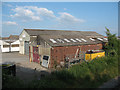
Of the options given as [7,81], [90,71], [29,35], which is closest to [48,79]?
[7,81]

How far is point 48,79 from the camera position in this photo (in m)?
8.07

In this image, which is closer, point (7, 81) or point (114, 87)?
point (7, 81)

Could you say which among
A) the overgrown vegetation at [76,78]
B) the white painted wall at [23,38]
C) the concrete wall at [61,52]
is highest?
the white painted wall at [23,38]

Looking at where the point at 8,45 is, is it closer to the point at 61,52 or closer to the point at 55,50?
the point at 55,50

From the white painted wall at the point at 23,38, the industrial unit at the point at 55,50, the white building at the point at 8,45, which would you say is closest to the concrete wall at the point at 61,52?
the industrial unit at the point at 55,50

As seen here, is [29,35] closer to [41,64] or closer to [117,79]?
[41,64]

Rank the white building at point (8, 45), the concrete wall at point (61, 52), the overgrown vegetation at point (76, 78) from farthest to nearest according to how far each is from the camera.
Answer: the white building at point (8, 45) < the concrete wall at point (61, 52) < the overgrown vegetation at point (76, 78)

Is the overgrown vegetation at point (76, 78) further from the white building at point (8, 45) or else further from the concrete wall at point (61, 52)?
the white building at point (8, 45)

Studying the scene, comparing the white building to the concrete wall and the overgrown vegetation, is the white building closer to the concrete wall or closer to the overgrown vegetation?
the concrete wall

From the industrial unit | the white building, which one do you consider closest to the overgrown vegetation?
the industrial unit

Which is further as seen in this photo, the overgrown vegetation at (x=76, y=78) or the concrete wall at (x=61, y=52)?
the concrete wall at (x=61, y=52)

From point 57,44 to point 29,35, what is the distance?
10.8 m

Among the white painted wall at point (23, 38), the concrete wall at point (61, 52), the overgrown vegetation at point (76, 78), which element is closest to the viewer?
the overgrown vegetation at point (76, 78)

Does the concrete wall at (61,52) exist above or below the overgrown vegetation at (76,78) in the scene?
above
